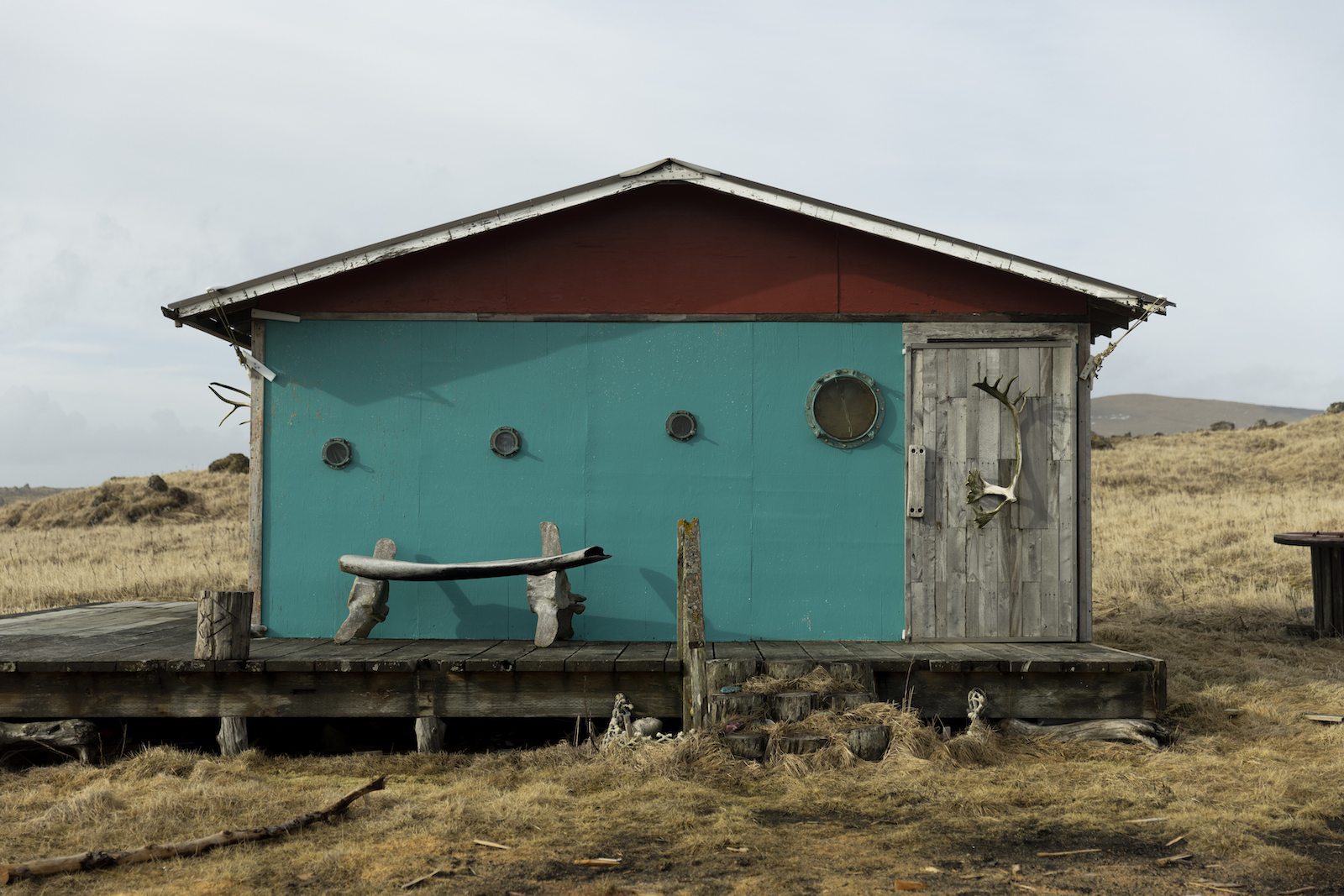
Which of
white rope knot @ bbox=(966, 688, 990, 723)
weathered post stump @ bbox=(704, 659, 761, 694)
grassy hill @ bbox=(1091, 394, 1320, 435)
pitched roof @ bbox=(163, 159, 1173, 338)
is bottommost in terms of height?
white rope knot @ bbox=(966, 688, 990, 723)

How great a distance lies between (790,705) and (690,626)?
0.86 m

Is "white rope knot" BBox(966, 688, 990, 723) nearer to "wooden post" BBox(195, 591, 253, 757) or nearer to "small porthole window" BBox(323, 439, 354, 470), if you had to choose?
"wooden post" BBox(195, 591, 253, 757)

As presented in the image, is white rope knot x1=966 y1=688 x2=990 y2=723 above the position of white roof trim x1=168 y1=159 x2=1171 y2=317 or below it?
below

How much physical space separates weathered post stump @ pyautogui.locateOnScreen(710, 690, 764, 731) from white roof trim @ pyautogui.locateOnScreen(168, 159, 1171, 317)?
3.96 meters

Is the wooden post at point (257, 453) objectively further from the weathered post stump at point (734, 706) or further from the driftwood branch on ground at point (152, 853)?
the weathered post stump at point (734, 706)

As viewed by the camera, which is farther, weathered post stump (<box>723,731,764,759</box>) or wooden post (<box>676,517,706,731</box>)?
wooden post (<box>676,517,706,731</box>)

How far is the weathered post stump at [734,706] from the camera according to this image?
6527mm

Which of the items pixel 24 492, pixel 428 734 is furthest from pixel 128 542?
pixel 24 492

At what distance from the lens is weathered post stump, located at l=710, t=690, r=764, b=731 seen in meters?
6.53

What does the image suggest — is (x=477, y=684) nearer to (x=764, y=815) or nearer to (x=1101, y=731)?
(x=764, y=815)

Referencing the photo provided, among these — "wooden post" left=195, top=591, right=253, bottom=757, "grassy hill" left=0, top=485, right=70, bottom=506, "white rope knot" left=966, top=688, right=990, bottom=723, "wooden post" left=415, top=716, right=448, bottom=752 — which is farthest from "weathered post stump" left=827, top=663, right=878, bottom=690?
"grassy hill" left=0, top=485, right=70, bottom=506

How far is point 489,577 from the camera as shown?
25.7 ft

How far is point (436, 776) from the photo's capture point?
652cm

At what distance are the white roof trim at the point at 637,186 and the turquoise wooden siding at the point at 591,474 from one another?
534 millimetres
